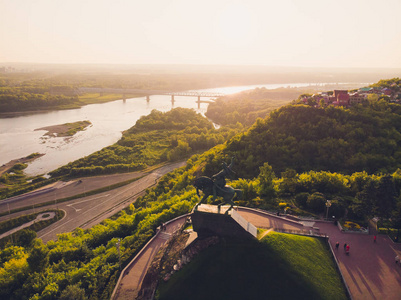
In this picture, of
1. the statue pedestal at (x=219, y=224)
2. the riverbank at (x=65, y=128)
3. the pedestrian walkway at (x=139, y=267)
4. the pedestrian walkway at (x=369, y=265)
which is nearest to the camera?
the pedestrian walkway at (x=369, y=265)

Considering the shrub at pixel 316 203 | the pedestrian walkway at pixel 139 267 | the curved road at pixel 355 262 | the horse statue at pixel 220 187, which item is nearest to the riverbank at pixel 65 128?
the pedestrian walkway at pixel 139 267

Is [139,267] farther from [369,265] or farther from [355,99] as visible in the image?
[355,99]

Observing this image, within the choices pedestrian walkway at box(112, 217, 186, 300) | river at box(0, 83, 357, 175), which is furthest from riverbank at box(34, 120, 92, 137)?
pedestrian walkway at box(112, 217, 186, 300)

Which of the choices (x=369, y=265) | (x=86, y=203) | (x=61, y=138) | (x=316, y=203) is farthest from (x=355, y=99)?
(x=61, y=138)

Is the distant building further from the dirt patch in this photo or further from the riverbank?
the riverbank

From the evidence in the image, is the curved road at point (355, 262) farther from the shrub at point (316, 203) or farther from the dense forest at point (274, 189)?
the shrub at point (316, 203)
